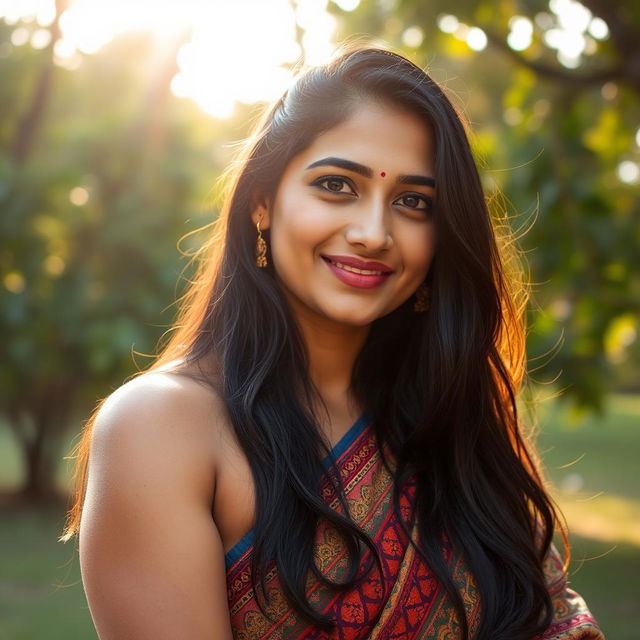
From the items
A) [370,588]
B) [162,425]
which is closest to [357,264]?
[162,425]

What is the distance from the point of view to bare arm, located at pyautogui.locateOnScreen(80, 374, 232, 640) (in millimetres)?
1660

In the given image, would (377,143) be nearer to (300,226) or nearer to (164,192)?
(300,226)

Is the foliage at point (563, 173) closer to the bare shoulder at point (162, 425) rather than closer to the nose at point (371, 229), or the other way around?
the nose at point (371, 229)

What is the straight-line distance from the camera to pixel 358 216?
198 cm

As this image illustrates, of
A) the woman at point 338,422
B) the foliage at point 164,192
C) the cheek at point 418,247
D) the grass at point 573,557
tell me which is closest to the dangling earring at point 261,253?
the woman at point 338,422

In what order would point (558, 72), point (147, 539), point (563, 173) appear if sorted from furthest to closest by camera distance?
point (563, 173) < point (558, 72) < point (147, 539)

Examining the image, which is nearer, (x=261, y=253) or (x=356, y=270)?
(x=356, y=270)

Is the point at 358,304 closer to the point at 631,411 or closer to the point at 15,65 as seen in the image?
the point at 15,65

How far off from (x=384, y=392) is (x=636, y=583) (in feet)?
21.4

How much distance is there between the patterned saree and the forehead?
1.99 ft

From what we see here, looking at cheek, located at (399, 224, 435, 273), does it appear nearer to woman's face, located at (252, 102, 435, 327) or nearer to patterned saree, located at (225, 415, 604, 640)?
woman's face, located at (252, 102, 435, 327)

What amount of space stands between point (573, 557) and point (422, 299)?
719 centimetres

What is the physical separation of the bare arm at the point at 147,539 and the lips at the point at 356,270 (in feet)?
1.69

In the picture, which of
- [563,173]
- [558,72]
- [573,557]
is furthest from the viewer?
[573,557]
